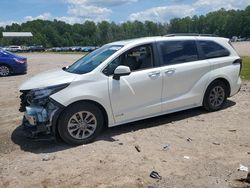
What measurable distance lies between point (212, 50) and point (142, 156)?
3.59 meters

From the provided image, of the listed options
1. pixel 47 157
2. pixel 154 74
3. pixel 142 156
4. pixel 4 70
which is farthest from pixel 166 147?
pixel 4 70

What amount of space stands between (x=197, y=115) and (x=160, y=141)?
1.92 metres

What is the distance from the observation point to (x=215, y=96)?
28.0ft

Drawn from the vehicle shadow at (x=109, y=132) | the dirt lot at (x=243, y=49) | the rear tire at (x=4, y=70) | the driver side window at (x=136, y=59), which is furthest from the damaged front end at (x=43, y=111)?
the dirt lot at (x=243, y=49)

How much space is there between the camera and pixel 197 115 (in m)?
8.32

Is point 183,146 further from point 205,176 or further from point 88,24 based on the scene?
point 88,24

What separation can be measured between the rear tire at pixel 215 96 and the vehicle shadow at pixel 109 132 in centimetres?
22

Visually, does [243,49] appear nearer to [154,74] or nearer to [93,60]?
[154,74]

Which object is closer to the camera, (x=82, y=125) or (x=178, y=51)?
(x=82, y=125)

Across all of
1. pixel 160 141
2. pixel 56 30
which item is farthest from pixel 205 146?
pixel 56 30

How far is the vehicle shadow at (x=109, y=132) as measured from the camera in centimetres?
663

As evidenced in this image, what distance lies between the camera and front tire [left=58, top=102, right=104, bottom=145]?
6465 mm

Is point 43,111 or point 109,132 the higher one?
point 43,111

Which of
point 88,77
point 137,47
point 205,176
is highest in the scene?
point 137,47
